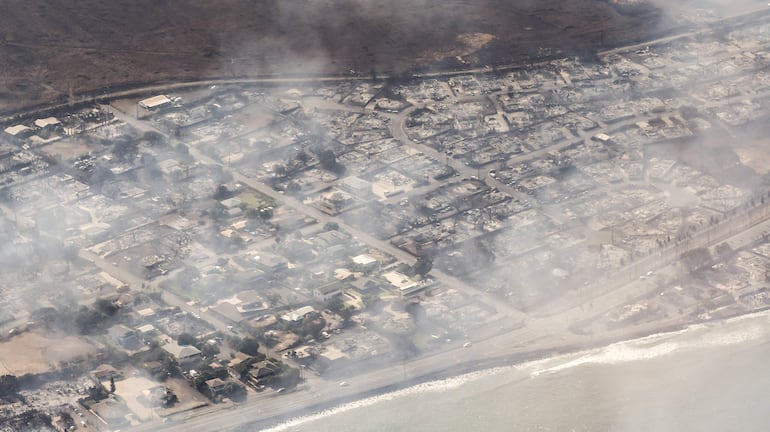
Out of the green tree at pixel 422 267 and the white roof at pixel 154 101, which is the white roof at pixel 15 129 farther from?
the green tree at pixel 422 267

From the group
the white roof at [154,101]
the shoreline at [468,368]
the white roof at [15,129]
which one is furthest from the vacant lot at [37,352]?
the white roof at [154,101]

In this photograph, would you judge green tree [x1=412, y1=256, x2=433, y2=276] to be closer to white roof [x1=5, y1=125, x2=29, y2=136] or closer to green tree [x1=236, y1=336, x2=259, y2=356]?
green tree [x1=236, y1=336, x2=259, y2=356]

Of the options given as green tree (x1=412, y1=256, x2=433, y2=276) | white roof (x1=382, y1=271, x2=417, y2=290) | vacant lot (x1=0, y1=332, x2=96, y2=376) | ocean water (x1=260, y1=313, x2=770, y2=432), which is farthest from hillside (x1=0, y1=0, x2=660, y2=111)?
ocean water (x1=260, y1=313, x2=770, y2=432)

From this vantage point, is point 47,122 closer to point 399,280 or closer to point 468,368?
point 399,280

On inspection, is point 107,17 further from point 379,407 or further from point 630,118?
point 379,407

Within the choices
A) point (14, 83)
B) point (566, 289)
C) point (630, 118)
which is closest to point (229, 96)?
point (14, 83)

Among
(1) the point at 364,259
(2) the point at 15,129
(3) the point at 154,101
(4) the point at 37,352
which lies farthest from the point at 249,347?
(3) the point at 154,101
